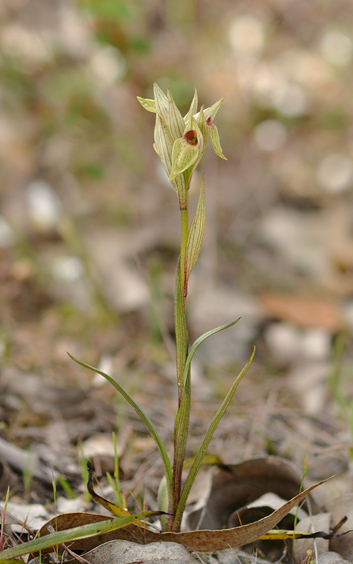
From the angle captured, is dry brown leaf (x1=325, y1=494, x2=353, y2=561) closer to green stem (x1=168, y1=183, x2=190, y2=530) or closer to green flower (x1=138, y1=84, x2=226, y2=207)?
green stem (x1=168, y1=183, x2=190, y2=530)

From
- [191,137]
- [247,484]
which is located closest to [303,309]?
[247,484]

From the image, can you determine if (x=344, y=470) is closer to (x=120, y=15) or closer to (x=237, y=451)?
(x=237, y=451)

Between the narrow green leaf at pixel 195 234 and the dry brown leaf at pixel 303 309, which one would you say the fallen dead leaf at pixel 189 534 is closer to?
the narrow green leaf at pixel 195 234

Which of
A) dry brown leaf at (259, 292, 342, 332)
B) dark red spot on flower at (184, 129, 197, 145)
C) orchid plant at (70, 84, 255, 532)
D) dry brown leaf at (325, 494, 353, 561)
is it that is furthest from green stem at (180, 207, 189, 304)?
dry brown leaf at (259, 292, 342, 332)

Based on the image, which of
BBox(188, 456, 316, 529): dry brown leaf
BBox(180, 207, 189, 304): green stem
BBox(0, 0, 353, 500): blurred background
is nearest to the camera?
BBox(180, 207, 189, 304): green stem

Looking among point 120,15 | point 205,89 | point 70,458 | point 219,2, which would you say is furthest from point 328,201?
point 70,458

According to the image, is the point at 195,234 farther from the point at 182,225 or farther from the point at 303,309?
the point at 303,309

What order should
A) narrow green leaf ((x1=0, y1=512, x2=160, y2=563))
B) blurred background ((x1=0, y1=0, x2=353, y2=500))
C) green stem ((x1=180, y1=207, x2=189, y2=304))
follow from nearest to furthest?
narrow green leaf ((x1=0, y1=512, x2=160, y2=563))
green stem ((x1=180, y1=207, x2=189, y2=304))
blurred background ((x1=0, y1=0, x2=353, y2=500))
